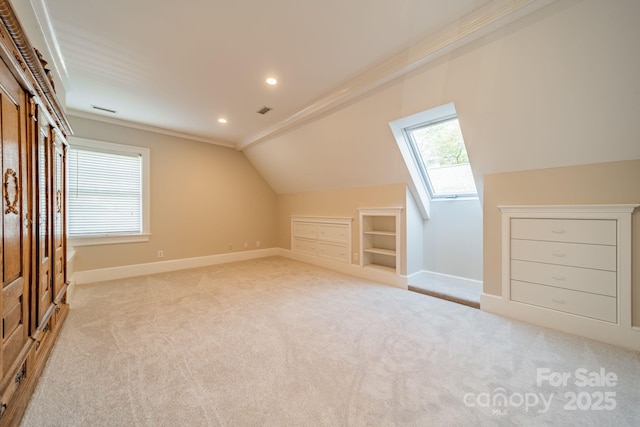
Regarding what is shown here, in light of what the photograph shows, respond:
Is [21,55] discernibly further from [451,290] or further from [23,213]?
[451,290]

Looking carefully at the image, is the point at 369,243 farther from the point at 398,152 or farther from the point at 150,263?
the point at 150,263

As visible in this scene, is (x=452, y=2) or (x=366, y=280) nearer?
(x=452, y=2)

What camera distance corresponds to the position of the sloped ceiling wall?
1.65m

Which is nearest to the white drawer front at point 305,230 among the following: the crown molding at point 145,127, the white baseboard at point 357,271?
the white baseboard at point 357,271

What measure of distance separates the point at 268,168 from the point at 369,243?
281 cm

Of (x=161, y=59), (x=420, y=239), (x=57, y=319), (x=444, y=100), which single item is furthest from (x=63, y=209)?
(x=420, y=239)

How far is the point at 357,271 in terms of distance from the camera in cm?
418

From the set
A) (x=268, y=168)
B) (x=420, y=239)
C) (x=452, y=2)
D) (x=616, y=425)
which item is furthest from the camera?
(x=268, y=168)

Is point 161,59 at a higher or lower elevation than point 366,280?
higher

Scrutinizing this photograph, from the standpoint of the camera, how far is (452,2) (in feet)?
5.66

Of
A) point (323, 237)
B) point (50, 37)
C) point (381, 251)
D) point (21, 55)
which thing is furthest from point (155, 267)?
point (381, 251)

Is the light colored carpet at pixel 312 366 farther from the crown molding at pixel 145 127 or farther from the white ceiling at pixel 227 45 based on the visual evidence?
the crown molding at pixel 145 127

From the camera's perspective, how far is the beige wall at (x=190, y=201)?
397 centimetres

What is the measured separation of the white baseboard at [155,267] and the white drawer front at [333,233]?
1817 mm
